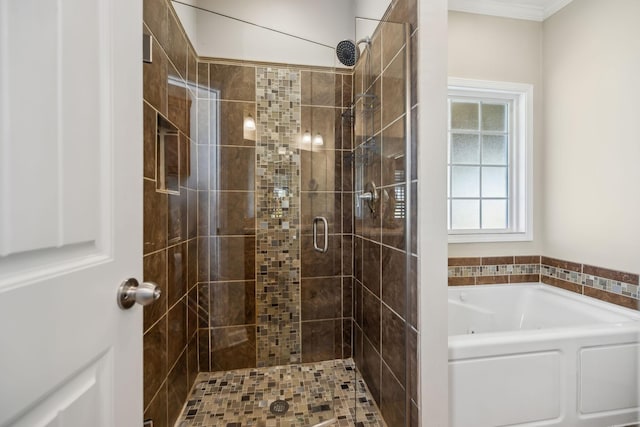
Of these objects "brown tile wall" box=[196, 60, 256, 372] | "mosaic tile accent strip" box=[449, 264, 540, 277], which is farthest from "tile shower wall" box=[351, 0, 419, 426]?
"mosaic tile accent strip" box=[449, 264, 540, 277]

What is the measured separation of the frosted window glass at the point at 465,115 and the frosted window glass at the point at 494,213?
640mm

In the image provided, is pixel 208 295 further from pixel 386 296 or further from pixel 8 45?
pixel 8 45

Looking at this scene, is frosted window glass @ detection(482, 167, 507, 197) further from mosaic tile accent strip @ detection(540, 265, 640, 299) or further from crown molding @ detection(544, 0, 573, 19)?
crown molding @ detection(544, 0, 573, 19)

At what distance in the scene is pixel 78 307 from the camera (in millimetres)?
500

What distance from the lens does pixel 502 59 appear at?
2.23m

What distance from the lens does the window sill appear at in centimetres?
222

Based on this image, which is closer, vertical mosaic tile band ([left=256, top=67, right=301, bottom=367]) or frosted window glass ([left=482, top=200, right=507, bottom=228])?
vertical mosaic tile band ([left=256, top=67, right=301, bottom=367])

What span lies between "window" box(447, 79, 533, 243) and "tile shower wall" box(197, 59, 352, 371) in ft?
3.38

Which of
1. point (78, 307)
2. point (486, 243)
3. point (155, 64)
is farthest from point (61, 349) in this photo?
point (486, 243)

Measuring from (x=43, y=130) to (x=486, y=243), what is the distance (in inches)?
101

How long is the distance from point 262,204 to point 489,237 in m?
1.79

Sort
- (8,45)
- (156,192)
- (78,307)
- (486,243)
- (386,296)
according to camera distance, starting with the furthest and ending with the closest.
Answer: (486,243) → (386,296) → (156,192) → (78,307) → (8,45)

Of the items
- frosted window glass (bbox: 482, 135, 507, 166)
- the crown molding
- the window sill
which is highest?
the crown molding

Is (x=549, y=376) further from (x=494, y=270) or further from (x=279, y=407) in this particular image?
(x=279, y=407)
